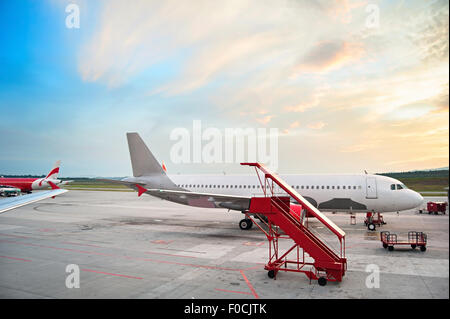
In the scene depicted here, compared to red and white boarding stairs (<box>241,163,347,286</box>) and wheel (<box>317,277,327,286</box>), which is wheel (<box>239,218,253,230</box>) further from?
wheel (<box>317,277,327,286</box>)

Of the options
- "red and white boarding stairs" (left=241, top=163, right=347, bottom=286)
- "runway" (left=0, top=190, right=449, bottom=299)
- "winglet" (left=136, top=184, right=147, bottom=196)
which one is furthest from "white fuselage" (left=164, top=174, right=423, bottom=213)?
"winglet" (left=136, top=184, right=147, bottom=196)

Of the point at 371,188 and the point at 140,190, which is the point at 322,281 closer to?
the point at 371,188

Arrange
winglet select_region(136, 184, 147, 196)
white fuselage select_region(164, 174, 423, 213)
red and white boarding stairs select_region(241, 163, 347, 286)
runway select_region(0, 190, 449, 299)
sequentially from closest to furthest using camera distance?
runway select_region(0, 190, 449, 299)
red and white boarding stairs select_region(241, 163, 347, 286)
white fuselage select_region(164, 174, 423, 213)
winglet select_region(136, 184, 147, 196)

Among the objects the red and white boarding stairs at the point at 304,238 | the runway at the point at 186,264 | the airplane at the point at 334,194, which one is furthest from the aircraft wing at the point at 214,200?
the red and white boarding stairs at the point at 304,238

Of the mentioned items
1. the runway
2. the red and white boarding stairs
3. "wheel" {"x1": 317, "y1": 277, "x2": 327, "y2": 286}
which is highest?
the red and white boarding stairs

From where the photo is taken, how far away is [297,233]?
12.4 meters

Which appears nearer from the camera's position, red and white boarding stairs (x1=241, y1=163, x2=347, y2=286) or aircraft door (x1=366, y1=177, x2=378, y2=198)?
red and white boarding stairs (x1=241, y1=163, x2=347, y2=286)

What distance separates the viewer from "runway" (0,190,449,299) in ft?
35.3

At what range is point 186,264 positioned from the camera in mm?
14336

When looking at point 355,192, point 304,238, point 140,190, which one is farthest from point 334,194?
point 140,190

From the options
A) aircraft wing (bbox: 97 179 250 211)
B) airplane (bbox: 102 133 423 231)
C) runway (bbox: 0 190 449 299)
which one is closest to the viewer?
runway (bbox: 0 190 449 299)

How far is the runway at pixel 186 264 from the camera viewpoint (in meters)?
10.8

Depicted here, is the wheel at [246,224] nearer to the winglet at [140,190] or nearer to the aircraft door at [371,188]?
the winglet at [140,190]
